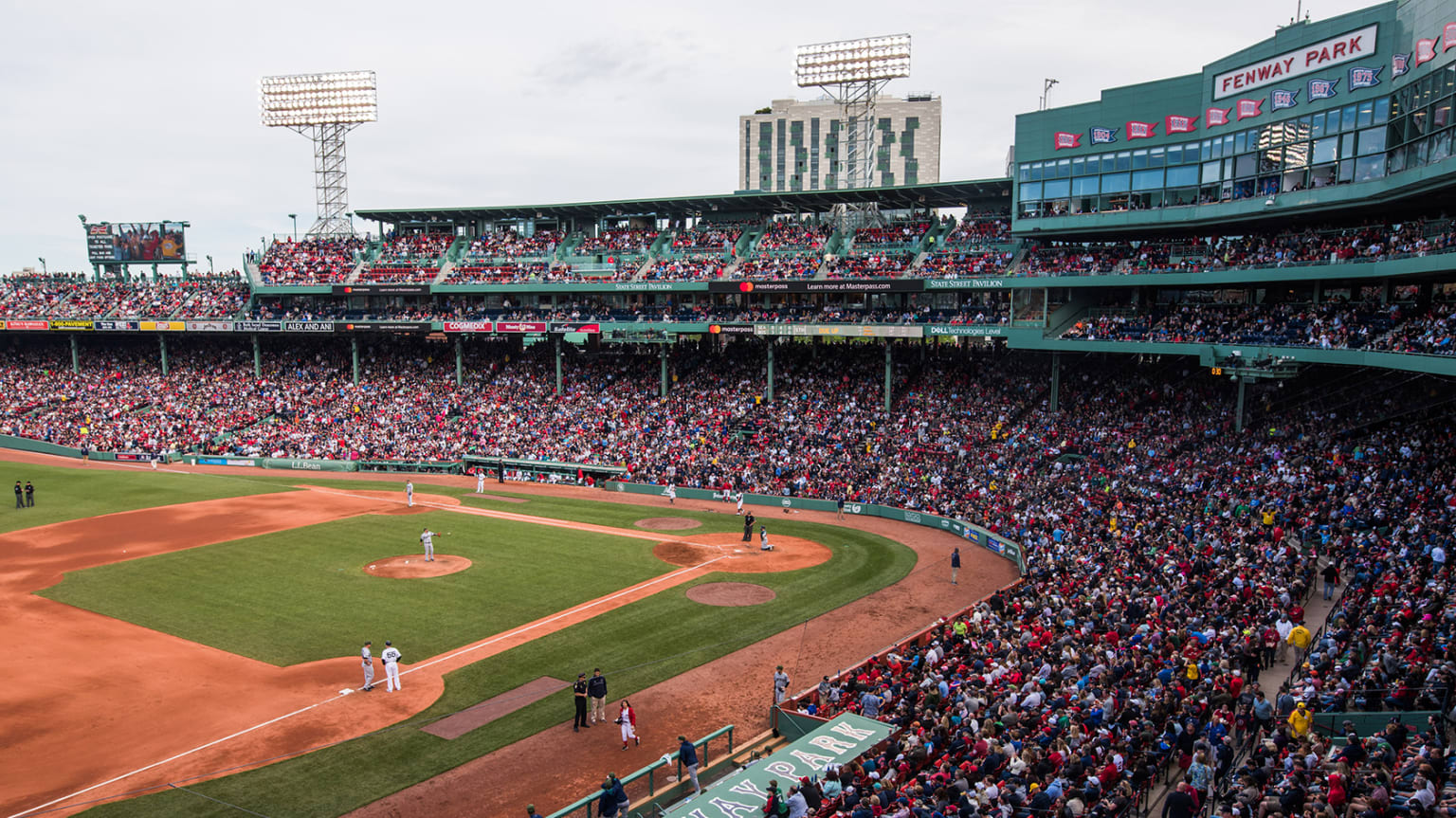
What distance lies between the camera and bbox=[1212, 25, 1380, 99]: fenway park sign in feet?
98.7

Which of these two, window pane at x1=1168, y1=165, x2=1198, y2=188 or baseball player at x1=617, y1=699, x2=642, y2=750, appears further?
window pane at x1=1168, y1=165, x2=1198, y2=188

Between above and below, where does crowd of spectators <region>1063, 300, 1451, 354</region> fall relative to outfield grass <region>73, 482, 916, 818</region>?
above

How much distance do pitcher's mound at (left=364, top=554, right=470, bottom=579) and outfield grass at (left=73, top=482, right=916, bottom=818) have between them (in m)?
7.41

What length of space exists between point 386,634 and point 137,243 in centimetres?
6437

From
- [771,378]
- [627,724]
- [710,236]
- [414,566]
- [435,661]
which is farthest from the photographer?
[710,236]

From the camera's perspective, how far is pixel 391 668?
781 inches

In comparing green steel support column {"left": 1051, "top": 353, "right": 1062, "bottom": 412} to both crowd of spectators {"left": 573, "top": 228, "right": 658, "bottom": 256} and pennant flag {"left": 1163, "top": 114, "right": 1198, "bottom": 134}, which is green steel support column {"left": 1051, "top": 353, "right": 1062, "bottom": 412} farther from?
crowd of spectators {"left": 573, "top": 228, "right": 658, "bottom": 256}

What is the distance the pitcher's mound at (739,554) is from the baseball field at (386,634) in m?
0.16

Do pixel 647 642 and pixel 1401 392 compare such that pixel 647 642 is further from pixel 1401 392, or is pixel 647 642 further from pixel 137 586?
pixel 1401 392

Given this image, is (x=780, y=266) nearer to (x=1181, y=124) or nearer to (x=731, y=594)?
(x=1181, y=124)

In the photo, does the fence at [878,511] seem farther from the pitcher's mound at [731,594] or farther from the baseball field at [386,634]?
the pitcher's mound at [731,594]

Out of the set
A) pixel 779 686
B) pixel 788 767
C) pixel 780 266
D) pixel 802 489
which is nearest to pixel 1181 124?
pixel 780 266

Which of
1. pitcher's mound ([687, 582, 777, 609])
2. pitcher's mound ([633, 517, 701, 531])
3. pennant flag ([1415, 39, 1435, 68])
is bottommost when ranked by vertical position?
pitcher's mound ([633, 517, 701, 531])

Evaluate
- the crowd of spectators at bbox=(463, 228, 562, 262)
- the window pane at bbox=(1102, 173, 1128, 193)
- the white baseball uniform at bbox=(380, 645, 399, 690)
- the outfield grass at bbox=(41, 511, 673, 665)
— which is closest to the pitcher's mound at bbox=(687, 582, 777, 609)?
the outfield grass at bbox=(41, 511, 673, 665)
